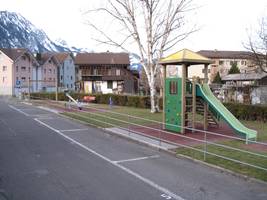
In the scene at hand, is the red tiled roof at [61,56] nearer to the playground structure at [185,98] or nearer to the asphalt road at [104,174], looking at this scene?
the playground structure at [185,98]

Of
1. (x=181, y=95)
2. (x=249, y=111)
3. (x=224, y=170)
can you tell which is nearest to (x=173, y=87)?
(x=181, y=95)

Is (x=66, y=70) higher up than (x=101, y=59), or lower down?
lower down

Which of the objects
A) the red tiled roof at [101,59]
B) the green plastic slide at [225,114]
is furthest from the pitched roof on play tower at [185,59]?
the red tiled roof at [101,59]

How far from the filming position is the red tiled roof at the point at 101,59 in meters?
84.8

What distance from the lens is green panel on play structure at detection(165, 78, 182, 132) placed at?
17625 millimetres

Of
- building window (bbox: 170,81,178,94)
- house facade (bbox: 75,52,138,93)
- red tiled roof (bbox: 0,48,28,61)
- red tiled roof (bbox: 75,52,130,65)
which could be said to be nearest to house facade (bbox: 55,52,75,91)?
red tiled roof (bbox: 0,48,28,61)

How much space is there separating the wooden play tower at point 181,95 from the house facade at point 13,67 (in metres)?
69.7

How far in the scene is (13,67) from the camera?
281ft

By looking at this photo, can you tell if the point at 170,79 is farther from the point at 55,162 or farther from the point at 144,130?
the point at 55,162

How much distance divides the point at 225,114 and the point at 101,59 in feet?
232

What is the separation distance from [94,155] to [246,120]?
42.2ft

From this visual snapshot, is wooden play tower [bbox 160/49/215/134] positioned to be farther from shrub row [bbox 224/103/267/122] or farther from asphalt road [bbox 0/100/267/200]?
shrub row [bbox 224/103/267/122]

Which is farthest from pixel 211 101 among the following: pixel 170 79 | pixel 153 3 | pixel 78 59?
pixel 78 59

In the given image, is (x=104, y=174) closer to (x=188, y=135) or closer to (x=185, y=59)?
(x=188, y=135)
